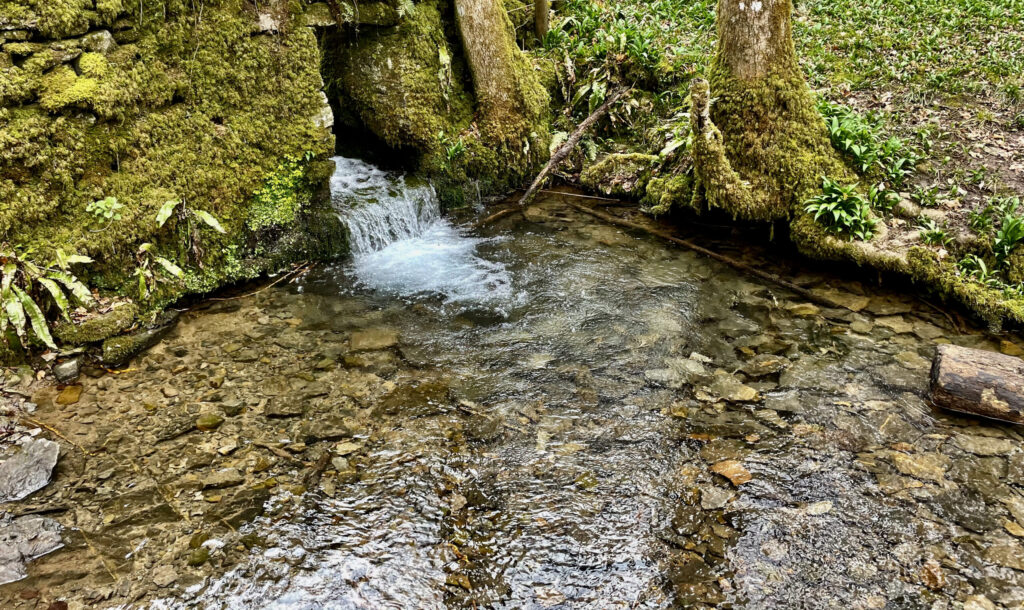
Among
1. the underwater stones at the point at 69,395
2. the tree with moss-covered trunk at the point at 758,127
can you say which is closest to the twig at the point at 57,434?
the underwater stones at the point at 69,395

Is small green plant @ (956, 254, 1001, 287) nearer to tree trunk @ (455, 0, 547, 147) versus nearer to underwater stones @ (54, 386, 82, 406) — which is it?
tree trunk @ (455, 0, 547, 147)

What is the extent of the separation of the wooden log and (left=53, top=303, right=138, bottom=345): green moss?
26.9ft

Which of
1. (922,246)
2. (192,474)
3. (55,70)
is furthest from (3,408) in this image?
(922,246)

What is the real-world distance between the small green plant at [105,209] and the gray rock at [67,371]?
5.09 ft

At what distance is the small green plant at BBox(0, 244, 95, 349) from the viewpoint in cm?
544

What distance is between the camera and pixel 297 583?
156 inches

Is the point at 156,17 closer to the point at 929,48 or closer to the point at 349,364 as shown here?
the point at 349,364

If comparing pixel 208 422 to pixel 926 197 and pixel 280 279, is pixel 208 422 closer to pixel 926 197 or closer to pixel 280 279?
pixel 280 279

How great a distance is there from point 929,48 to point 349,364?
37.7 feet

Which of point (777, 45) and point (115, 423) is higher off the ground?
point (777, 45)

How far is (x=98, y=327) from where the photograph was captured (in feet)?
20.1

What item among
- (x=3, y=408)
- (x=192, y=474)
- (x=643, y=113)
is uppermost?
(x=643, y=113)

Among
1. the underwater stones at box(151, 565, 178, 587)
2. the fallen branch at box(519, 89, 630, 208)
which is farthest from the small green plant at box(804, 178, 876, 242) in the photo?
the underwater stones at box(151, 565, 178, 587)

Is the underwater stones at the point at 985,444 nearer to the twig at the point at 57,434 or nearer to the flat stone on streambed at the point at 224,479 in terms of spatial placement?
the flat stone on streambed at the point at 224,479
